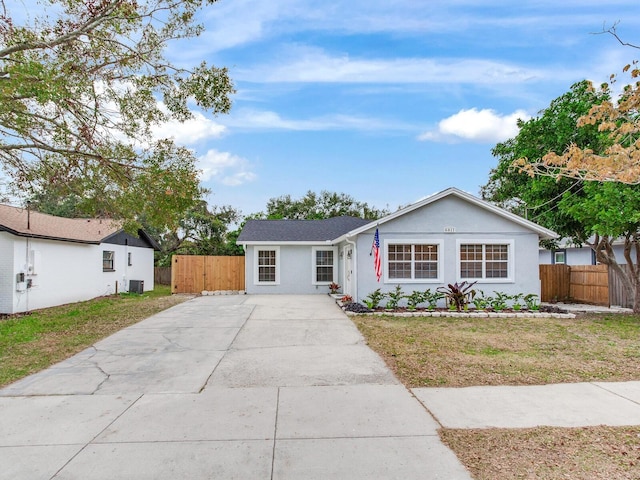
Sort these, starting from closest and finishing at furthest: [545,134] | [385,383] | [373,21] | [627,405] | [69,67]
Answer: [627,405] → [385,383] → [69,67] → [373,21] → [545,134]

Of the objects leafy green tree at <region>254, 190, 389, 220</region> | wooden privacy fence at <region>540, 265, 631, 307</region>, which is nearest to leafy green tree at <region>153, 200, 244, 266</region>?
leafy green tree at <region>254, 190, 389, 220</region>

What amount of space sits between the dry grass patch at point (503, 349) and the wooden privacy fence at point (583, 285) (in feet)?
12.0

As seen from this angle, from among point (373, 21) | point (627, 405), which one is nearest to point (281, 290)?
point (373, 21)

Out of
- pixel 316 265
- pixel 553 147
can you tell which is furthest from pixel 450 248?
pixel 316 265

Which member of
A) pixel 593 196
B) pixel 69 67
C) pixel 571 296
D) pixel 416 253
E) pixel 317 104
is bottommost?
pixel 571 296

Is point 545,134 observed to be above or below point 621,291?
above

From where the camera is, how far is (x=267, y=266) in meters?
18.7

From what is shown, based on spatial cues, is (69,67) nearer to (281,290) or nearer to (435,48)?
(435,48)

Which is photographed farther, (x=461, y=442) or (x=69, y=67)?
(x=69, y=67)

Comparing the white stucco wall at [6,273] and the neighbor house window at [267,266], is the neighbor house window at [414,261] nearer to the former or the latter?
the neighbor house window at [267,266]

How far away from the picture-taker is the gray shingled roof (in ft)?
61.1

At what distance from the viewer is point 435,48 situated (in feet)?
39.1

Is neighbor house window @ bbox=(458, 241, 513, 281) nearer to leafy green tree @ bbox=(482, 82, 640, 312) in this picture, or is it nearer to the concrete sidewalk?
leafy green tree @ bbox=(482, 82, 640, 312)

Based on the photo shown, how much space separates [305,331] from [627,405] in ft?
20.3
